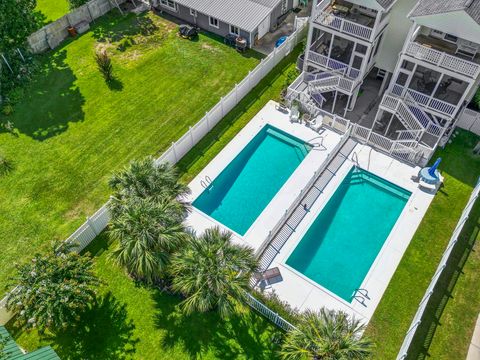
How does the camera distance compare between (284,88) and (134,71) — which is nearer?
(284,88)

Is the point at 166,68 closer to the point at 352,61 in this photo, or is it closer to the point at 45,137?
the point at 45,137

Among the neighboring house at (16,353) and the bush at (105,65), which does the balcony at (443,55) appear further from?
the neighboring house at (16,353)

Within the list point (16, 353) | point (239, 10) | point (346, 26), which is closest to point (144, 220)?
point (16, 353)

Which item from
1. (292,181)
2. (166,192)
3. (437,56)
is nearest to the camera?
(166,192)

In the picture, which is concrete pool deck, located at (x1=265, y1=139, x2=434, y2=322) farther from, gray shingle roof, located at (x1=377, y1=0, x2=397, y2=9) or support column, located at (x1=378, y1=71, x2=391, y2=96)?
gray shingle roof, located at (x1=377, y1=0, x2=397, y2=9)

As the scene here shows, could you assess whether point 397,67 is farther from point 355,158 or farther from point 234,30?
point 234,30

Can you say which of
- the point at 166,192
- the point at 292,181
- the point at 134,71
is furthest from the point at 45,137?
the point at 292,181

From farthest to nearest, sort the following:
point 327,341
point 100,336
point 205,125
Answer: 1. point 205,125
2. point 100,336
3. point 327,341
